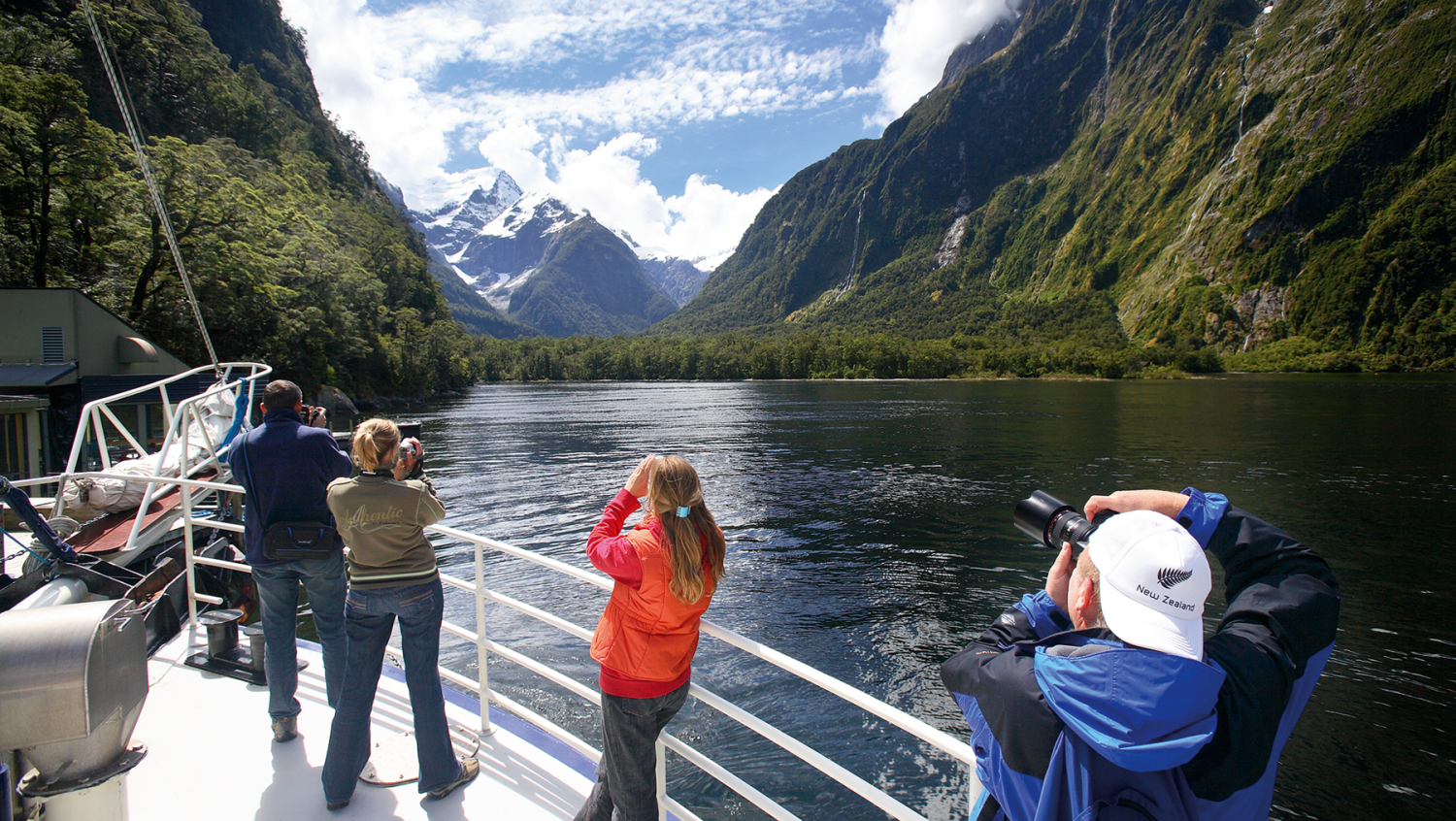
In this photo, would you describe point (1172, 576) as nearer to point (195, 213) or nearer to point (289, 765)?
point (289, 765)

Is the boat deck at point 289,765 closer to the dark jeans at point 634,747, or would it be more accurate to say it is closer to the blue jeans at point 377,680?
the blue jeans at point 377,680

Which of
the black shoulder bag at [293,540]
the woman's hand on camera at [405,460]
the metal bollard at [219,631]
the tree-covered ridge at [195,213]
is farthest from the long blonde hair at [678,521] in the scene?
the tree-covered ridge at [195,213]

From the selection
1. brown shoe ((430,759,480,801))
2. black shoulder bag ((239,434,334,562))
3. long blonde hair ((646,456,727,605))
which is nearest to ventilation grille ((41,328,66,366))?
black shoulder bag ((239,434,334,562))

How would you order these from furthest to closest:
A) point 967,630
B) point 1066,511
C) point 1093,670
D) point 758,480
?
point 758,480, point 967,630, point 1066,511, point 1093,670

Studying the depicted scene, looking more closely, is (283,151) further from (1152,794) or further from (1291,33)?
(1291,33)

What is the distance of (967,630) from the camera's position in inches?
408

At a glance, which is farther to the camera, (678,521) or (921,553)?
(921,553)

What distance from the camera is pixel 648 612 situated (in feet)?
8.29

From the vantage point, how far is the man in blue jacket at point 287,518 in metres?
3.60

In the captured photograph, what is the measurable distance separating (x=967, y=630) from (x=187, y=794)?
9.80 m

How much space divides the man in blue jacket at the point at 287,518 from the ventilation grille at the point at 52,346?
62.3ft

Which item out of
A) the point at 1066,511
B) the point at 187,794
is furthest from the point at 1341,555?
the point at 187,794

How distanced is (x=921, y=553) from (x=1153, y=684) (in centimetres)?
1416

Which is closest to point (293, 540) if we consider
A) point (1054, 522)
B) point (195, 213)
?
point (1054, 522)
